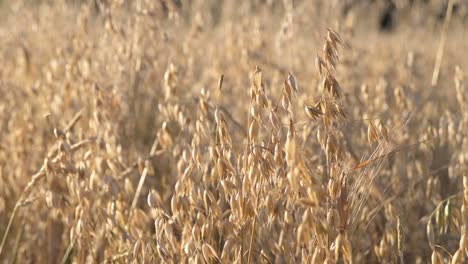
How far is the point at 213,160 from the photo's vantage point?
3.69ft

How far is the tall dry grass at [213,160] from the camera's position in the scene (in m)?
1.05

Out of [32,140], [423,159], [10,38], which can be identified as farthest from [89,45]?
[423,159]

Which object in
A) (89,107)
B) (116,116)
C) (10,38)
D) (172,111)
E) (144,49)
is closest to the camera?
(172,111)

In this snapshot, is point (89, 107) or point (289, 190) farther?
point (89, 107)

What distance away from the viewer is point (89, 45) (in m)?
2.15

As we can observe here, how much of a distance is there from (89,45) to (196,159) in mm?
1152

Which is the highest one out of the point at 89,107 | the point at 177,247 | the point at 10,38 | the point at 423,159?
the point at 10,38

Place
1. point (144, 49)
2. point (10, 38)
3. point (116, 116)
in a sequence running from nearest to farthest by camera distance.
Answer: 1. point (116, 116)
2. point (144, 49)
3. point (10, 38)

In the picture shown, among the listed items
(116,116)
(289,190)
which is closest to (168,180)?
(116,116)

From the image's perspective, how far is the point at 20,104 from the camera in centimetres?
216

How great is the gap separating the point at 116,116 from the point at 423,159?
88 centimetres

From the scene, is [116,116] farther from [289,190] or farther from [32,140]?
[289,190]

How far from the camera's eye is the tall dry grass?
1.05 metres

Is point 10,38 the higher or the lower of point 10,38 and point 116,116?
the higher
